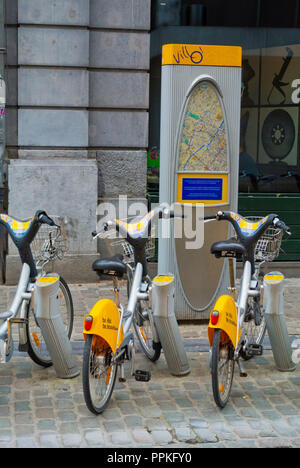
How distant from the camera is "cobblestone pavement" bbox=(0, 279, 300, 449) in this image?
452 centimetres

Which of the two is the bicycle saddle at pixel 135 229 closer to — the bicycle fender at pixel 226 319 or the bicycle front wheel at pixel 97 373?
the bicycle fender at pixel 226 319

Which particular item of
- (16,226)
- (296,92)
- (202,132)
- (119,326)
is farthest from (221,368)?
(296,92)

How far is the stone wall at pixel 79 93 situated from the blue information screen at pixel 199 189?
2257 millimetres

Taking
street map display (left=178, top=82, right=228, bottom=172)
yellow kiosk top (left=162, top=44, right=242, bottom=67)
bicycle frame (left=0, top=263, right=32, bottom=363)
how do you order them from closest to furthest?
bicycle frame (left=0, top=263, right=32, bottom=363)
yellow kiosk top (left=162, top=44, right=242, bottom=67)
street map display (left=178, top=82, right=228, bottom=172)

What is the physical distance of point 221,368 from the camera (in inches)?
198

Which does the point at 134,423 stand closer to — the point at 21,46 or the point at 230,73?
the point at 230,73

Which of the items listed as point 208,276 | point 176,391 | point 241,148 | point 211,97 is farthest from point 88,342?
point 241,148

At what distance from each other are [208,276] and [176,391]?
1.77 metres

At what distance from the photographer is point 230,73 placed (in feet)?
22.6

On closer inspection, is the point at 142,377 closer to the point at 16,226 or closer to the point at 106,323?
the point at 106,323

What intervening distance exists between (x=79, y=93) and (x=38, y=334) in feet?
12.7

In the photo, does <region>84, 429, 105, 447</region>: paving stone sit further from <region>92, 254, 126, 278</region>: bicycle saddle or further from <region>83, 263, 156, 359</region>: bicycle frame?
<region>92, 254, 126, 278</region>: bicycle saddle

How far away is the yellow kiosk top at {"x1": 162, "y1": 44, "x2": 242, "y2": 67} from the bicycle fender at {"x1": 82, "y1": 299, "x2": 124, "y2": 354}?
272 cm

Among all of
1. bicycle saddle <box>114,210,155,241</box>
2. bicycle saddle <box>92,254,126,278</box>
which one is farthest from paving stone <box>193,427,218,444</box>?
bicycle saddle <box>114,210,155,241</box>
